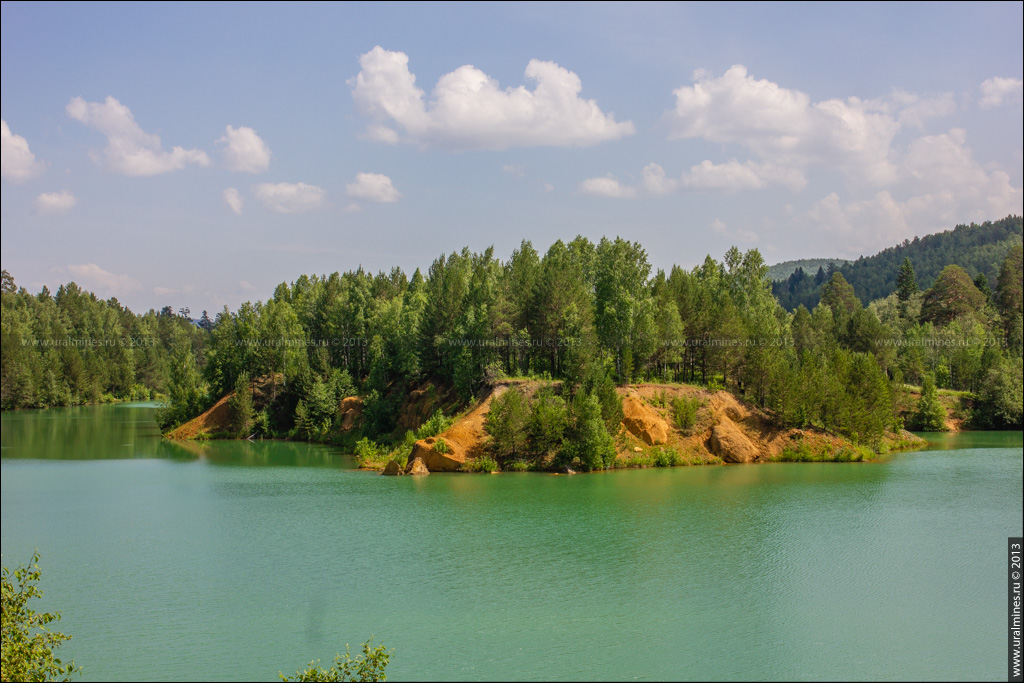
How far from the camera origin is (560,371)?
178ft

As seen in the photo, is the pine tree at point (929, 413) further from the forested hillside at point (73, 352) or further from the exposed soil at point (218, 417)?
the forested hillside at point (73, 352)

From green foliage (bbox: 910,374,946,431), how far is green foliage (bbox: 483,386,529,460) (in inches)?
1580

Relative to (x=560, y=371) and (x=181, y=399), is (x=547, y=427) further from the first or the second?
(x=181, y=399)

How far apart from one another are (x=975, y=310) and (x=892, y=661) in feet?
289

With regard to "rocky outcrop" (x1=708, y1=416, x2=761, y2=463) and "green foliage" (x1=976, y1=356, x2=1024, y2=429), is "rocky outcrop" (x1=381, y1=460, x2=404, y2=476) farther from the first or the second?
"green foliage" (x1=976, y1=356, x2=1024, y2=429)

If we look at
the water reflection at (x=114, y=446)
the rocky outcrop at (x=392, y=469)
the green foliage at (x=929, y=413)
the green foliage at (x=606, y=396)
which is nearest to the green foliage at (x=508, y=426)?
the green foliage at (x=606, y=396)

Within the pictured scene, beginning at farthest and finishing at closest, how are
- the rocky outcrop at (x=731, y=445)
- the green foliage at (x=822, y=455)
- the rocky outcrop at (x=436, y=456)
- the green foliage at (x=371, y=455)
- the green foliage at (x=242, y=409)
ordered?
the green foliage at (x=242, y=409), the green foliage at (x=371, y=455), the green foliage at (x=822, y=455), the rocky outcrop at (x=731, y=445), the rocky outcrop at (x=436, y=456)

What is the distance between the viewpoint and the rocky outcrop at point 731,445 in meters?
50.6

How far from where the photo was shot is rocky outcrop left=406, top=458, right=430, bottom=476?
4732 centimetres

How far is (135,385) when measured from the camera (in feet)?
300

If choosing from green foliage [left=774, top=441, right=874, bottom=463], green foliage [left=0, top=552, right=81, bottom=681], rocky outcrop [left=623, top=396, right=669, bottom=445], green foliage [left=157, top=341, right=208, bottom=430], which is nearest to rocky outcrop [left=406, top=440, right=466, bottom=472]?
rocky outcrop [left=623, top=396, right=669, bottom=445]

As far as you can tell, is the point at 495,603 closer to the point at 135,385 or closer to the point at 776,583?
the point at 776,583

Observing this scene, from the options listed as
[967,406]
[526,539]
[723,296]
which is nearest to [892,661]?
[526,539]

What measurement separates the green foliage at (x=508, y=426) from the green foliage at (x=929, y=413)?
40.1 m
